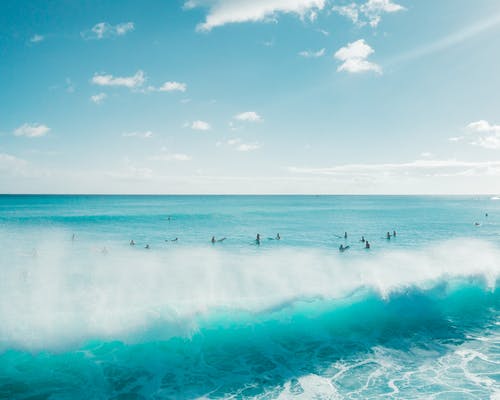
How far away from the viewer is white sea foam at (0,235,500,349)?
1744 cm

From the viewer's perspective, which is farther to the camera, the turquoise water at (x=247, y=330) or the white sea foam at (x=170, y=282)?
the white sea foam at (x=170, y=282)

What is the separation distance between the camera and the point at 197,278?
28.6 meters

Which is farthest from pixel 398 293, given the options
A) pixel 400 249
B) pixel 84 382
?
pixel 400 249

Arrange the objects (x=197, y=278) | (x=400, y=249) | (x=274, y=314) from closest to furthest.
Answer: (x=274, y=314) < (x=197, y=278) < (x=400, y=249)

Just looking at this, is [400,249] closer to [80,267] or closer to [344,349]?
[344,349]

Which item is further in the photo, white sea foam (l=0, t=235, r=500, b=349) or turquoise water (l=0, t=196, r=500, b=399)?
white sea foam (l=0, t=235, r=500, b=349)

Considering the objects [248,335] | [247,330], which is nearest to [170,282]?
[247,330]

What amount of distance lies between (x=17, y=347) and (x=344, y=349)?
14415mm

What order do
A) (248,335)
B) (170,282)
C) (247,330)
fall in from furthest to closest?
(170,282), (247,330), (248,335)

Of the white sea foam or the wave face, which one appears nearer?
the wave face

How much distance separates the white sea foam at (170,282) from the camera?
57.2 feet

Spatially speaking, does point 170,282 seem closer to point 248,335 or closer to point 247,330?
point 247,330

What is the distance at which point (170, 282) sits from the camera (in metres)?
27.4

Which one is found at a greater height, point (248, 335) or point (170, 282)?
point (170, 282)
